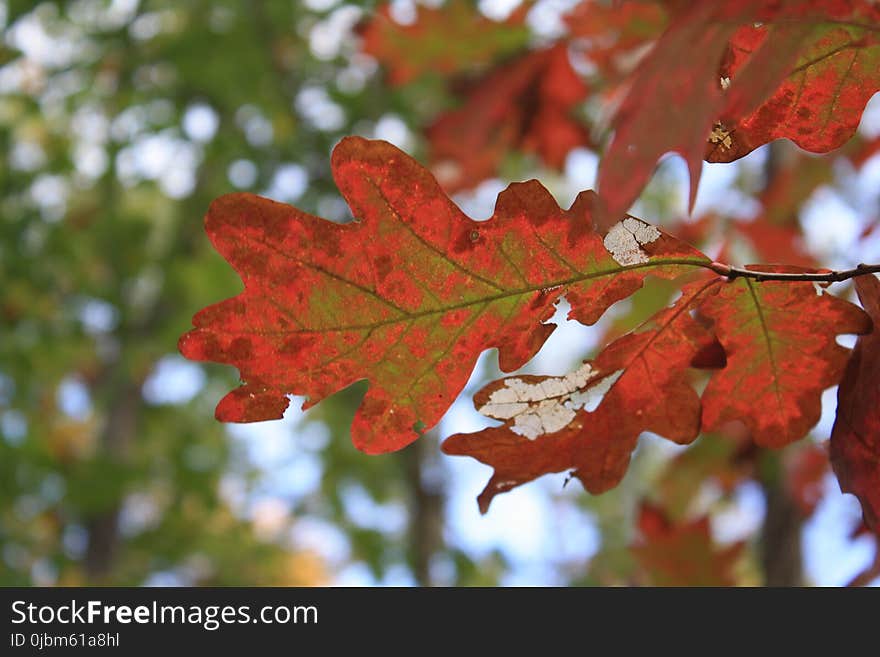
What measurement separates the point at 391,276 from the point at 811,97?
0.32m

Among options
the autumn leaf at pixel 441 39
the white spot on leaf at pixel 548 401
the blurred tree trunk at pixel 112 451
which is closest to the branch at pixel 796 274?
the white spot on leaf at pixel 548 401

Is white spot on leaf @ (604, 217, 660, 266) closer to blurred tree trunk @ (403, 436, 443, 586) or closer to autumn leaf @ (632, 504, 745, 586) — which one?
autumn leaf @ (632, 504, 745, 586)

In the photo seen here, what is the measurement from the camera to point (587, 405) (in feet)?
2.31

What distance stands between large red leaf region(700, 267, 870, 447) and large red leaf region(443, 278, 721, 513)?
34 mm

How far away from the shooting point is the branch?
0.63 m

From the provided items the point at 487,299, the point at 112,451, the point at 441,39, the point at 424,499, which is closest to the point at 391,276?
the point at 487,299

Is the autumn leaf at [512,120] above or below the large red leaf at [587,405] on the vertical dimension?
above

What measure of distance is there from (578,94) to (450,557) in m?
1.40

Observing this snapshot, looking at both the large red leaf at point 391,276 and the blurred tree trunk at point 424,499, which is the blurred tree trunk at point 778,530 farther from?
the large red leaf at point 391,276

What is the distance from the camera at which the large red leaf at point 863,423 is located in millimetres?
651

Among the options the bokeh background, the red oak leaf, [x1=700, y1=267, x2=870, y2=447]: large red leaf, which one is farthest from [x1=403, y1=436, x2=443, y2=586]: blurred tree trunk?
the red oak leaf

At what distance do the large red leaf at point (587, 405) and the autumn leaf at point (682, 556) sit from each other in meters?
0.68
